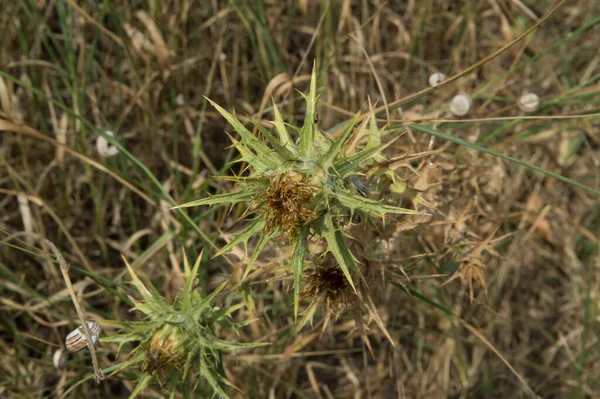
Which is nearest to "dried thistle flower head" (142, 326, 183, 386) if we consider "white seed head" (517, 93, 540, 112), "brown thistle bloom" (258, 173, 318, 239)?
"brown thistle bloom" (258, 173, 318, 239)

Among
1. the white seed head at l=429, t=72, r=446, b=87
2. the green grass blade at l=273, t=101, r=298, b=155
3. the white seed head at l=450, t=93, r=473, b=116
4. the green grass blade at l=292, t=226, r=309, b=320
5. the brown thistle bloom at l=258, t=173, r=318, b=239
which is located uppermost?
the green grass blade at l=273, t=101, r=298, b=155

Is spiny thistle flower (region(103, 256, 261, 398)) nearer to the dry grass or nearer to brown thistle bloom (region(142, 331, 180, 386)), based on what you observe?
brown thistle bloom (region(142, 331, 180, 386))

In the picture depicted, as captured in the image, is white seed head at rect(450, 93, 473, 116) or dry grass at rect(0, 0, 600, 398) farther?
dry grass at rect(0, 0, 600, 398)

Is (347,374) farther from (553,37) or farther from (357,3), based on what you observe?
(553,37)

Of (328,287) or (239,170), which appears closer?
(328,287)

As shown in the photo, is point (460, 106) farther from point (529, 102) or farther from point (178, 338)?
point (178, 338)

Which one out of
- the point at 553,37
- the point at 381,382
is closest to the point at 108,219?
the point at 381,382

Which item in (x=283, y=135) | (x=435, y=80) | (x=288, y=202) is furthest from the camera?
(x=435, y=80)

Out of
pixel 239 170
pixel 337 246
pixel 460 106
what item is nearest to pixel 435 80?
pixel 460 106
